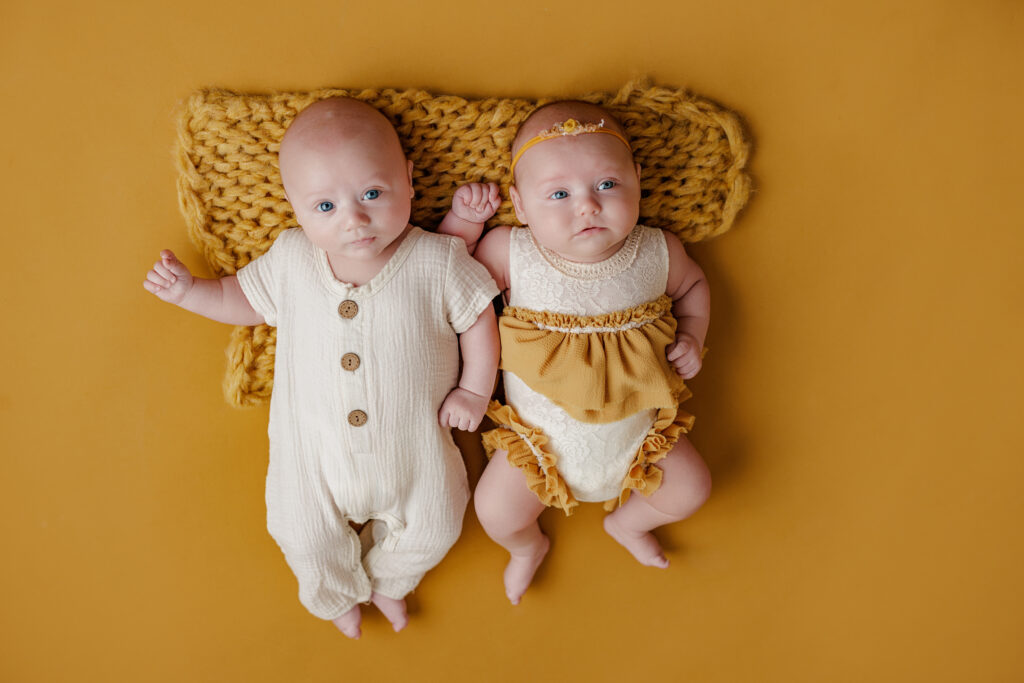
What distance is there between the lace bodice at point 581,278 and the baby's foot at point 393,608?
0.62 metres

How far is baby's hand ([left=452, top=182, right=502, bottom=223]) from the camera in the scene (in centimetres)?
116

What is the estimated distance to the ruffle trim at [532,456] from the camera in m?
1.17

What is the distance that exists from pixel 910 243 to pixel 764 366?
357 mm

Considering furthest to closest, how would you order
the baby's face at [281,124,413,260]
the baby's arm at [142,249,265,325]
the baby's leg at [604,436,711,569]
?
the baby's leg at [604,436,711,569] < the baby's arm at [142,249,265,325] < the baby's face at [281,124,413,260]

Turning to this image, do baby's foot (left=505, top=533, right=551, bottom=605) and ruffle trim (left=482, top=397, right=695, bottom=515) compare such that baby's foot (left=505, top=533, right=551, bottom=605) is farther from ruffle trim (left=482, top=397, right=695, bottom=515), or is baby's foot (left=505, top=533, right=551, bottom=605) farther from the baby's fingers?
the baby's fingers

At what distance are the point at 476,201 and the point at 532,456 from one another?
0.45 m

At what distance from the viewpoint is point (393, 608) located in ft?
4.25

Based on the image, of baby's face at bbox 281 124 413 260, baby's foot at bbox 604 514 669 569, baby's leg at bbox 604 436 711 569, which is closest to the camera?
baby's face at bbox 281 124 413 260

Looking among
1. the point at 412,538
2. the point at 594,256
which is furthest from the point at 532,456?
the point at 594,256

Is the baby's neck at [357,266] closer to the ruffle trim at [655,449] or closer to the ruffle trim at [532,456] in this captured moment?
the ruffle trim at [532,456]

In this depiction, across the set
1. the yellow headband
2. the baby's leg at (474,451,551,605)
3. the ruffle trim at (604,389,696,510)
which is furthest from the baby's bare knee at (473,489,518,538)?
the yellow headband

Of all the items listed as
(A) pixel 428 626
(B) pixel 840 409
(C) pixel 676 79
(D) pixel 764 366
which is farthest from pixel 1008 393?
(A) pixel 428 626

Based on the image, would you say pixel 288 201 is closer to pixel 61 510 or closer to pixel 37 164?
pixel 37 164

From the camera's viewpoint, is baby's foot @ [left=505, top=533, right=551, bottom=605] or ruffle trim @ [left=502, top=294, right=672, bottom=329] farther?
baby's foot @ [left=505, top=533, right=551, bottom=605]
